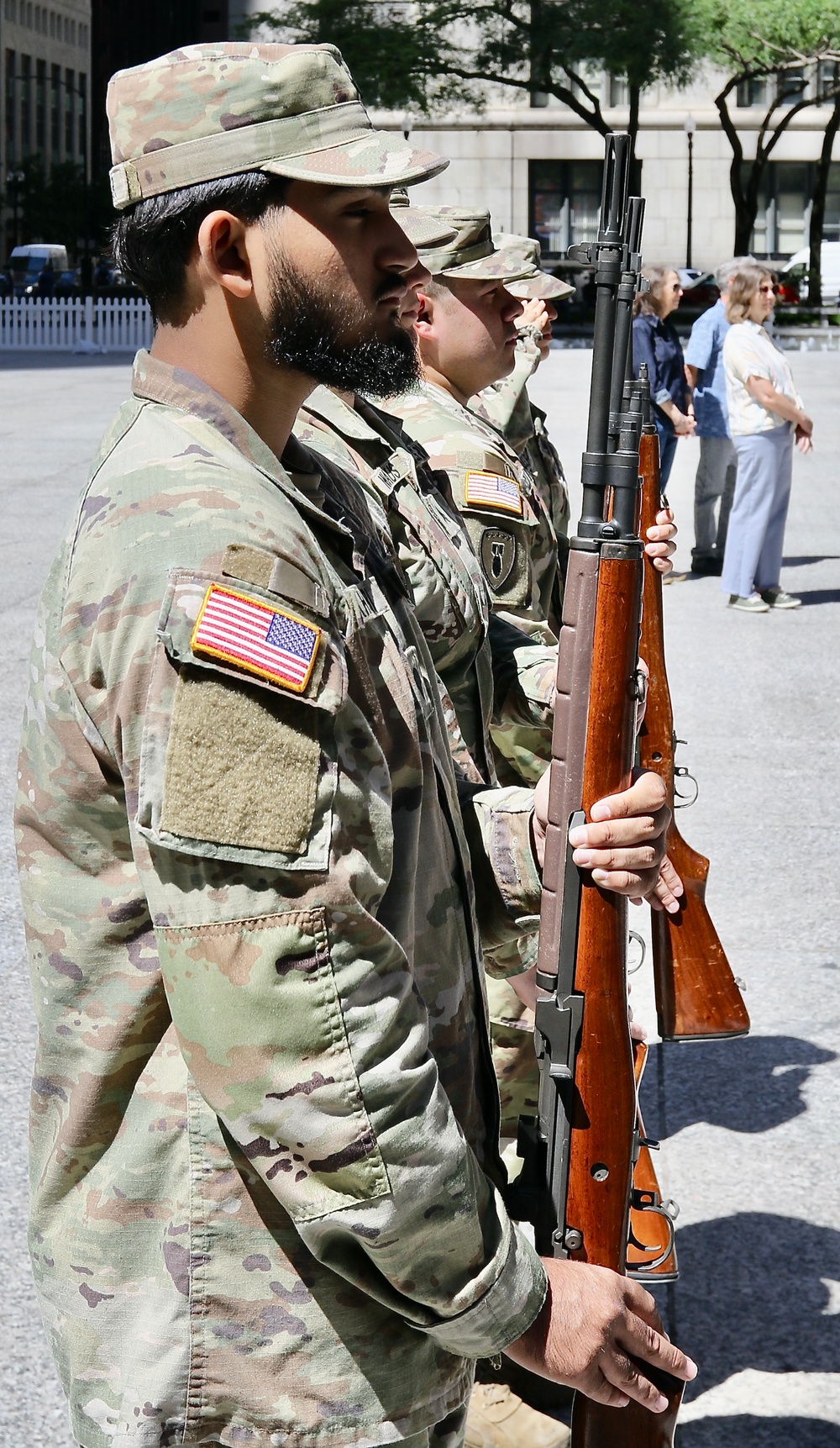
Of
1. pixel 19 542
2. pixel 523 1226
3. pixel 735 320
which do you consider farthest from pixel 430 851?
pixel 19 542

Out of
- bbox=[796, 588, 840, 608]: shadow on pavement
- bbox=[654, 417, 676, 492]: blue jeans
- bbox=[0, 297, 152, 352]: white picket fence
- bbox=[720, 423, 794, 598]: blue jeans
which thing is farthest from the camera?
bbox=[0, 297, 152, 352]: white picket fence

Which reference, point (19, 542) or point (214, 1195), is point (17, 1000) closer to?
point (214, 1195)

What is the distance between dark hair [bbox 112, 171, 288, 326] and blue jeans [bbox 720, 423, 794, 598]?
8.85 m

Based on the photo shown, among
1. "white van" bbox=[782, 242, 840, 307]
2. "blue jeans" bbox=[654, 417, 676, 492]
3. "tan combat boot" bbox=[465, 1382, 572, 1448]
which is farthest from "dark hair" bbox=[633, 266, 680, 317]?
"white van" bbox=[782, 242, 840, 307]

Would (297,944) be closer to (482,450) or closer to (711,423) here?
(482,450)

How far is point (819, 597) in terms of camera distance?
10.9 metres

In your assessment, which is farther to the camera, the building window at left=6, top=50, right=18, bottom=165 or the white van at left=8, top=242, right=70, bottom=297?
→ the building window at left=6, top=50, right=18, bottom=165

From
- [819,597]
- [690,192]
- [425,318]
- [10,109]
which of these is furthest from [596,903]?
[10,109]

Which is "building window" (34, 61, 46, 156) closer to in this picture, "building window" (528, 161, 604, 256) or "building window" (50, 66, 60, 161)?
"building window" (50, 66, 60, 161)

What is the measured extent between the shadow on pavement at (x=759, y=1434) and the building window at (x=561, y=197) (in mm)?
60883

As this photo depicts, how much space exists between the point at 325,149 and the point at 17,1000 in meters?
3.41

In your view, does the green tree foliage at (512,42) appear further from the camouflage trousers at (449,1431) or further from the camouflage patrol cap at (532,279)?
the camouflage trousers at (449,1431)

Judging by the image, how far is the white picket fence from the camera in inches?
1345

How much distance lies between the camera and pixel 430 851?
68.4 inches
